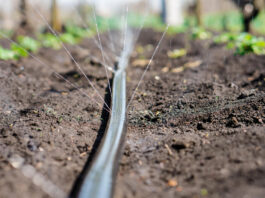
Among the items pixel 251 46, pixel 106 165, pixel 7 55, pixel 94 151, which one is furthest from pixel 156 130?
pixel 7 55

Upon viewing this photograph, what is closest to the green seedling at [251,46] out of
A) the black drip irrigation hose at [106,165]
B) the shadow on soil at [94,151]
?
the shadow on soil at [94,151]

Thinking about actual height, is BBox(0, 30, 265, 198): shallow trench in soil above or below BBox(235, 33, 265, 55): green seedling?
below

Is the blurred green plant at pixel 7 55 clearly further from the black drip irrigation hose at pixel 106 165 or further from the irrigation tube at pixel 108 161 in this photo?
the black drip irrigation hose at pixel 106 165

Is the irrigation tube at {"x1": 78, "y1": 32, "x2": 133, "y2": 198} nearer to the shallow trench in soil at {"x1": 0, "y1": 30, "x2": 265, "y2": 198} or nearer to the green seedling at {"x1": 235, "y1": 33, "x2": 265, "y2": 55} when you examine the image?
the shallow trench in soil at {"x1": 0, "y1": 30, "x2": 265, "y2": 198}

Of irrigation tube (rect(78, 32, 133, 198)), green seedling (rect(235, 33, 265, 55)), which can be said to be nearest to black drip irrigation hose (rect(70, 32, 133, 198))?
irrigation tube (rect(78, 32, 133, 198))

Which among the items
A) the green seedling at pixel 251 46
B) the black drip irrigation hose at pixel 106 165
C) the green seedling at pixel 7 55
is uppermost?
the green seedling at pixel 251 46

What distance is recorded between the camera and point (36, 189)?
4.49ft

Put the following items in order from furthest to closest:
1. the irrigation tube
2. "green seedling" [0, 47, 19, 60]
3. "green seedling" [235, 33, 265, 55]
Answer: "green seedling" [0, 47, 19, 60], "green seedling" [235, 33, 265, 55], the irrigation tube

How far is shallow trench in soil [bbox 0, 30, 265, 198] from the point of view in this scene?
56.2 inches

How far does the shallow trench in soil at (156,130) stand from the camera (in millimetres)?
1427

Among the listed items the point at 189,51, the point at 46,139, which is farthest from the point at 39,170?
the point at 189,51

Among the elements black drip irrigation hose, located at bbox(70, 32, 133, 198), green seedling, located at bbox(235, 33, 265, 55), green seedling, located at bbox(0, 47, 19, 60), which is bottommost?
black drip irrigation hose, located at bbox(70, 32, 133, 198)

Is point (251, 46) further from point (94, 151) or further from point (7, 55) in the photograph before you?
point (7, 55)

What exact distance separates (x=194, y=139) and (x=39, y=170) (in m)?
1.16
